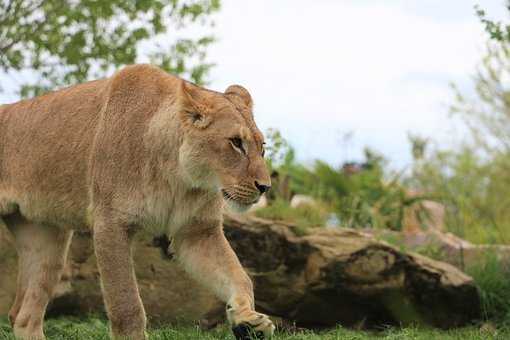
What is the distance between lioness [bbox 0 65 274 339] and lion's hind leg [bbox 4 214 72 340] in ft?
0.05

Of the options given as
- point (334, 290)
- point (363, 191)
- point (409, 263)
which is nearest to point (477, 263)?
point (409, 263)

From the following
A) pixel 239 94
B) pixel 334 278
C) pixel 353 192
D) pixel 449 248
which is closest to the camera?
pixel 239 94

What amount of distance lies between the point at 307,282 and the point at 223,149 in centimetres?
356

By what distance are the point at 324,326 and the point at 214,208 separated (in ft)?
11.3

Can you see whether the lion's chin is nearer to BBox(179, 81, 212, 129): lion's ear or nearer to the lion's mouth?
the lion's mouth

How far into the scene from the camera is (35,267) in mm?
7078

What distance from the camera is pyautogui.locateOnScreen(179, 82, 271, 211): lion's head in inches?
223

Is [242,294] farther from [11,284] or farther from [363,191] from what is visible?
[363,191]

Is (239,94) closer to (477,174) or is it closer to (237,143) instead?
(237,143)

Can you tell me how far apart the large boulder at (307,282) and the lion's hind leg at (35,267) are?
142 cm

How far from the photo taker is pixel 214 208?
6.12 m

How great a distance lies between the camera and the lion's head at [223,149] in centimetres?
566

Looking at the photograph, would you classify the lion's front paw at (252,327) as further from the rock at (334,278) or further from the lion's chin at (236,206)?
the rock at (334,278)

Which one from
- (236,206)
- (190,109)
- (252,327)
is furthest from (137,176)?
(252,327)
